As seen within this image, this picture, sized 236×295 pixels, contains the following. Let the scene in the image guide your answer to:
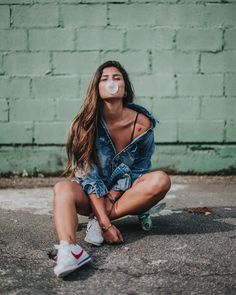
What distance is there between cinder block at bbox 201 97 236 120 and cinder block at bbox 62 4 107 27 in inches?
51.3

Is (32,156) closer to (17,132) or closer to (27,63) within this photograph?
(17,132)

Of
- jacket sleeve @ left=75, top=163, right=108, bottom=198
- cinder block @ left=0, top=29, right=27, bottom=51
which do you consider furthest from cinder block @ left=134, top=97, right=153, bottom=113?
jacket sleeve @ left=75, top=163, right=108, bottom=198

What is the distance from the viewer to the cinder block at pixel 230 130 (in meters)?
5.21

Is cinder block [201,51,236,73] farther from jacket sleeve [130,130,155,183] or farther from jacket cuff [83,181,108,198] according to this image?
jacket cuff [83,181,108,198]

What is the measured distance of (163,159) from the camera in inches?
207

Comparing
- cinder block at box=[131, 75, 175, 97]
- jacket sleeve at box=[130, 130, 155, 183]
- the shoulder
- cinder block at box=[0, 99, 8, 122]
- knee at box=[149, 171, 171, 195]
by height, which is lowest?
Answer: knee at box=[149, 171, 171, 195]

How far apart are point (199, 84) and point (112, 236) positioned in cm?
251

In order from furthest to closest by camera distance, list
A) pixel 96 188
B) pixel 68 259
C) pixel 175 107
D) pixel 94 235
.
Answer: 1. pixel 175 107
2. pixel 96 188
3. pixel 94 235
4. pixel 68 259

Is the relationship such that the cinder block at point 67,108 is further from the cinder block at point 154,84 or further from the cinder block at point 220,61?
the cinder block at point 220,61

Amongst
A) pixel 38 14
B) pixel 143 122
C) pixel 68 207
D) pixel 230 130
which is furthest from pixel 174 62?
pixel 68 207

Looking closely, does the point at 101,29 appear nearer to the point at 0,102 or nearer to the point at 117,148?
the point at 0,102

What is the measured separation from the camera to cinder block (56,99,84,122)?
17.0ft

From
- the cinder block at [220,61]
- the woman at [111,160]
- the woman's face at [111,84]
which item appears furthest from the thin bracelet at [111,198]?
the cinder block at [220,61]

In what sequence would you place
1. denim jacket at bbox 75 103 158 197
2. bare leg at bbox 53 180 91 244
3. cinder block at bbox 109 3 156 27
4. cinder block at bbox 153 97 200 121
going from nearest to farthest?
bare leg at bbox 53 180 91 244 → denim jacket at bbox 75 103 158 197 → cinder block at bbox 109 3 156 27 → cinder block at bbox 153 97 200 121
